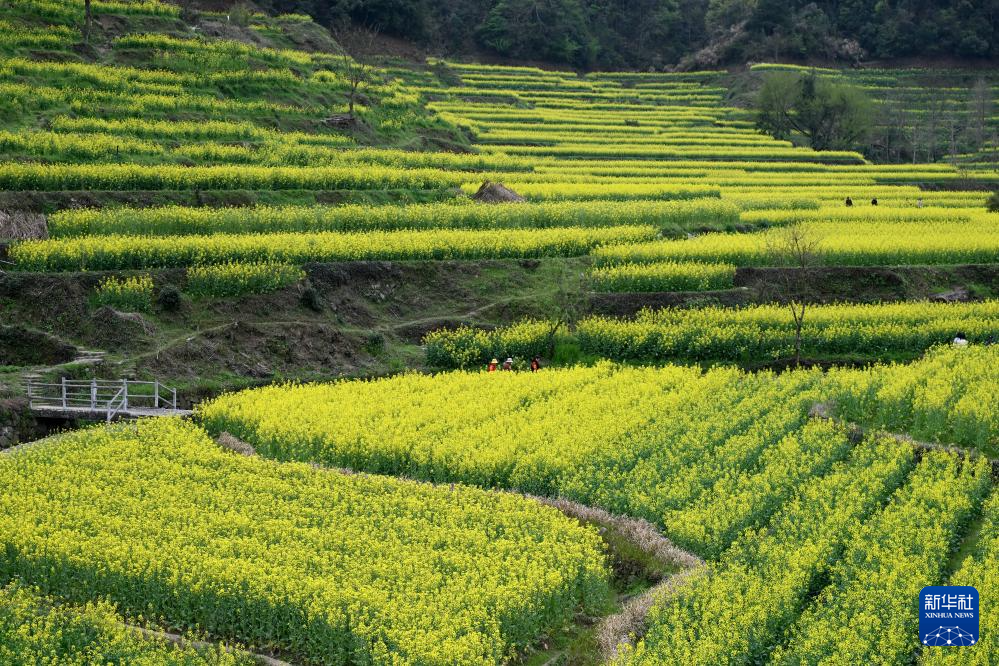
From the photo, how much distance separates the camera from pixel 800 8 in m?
89.8

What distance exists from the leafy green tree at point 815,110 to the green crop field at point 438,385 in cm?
1393

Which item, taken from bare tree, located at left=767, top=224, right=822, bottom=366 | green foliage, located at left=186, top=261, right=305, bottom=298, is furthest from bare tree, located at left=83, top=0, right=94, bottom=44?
bare tree, located at left=767, top=224, right=822, bottom=366

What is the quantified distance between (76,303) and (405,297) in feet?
28.2

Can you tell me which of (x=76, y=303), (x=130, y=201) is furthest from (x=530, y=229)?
(x=76, y=303)

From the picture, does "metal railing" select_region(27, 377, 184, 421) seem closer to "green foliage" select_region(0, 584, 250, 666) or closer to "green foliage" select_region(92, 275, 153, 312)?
"green foliage" select_region(92, 275, 153, 312)

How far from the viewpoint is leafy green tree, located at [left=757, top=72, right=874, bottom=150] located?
66812 millimetres

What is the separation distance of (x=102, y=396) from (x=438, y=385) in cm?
729

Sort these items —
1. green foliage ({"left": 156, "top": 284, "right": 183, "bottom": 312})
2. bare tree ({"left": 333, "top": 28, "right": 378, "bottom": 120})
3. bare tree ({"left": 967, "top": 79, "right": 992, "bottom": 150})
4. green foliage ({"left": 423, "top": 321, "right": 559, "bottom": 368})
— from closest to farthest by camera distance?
1. green foliage ({"left": 156, "top": 284, "right": 183, "bottom": 312})
2. green foliage ({"left": 423, "top": 321, "right": 559, "bottom": 368})
3. bare tree ({"left": 333, "top": 28, "right": 378, "bottom": 120})
4. bare tree ({"left": 967, "top": 79, "right": 992, "bottom": 150})

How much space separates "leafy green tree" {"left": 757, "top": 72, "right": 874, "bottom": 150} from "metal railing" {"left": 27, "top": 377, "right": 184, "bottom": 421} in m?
52.4

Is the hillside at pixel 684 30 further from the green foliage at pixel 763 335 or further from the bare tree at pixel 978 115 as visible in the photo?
the green foliage at pixel 763 335

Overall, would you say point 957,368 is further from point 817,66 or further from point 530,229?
point 817,66

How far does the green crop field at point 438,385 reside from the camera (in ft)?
47.3

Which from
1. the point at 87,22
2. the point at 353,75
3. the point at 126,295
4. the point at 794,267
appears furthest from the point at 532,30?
the point at 126,295

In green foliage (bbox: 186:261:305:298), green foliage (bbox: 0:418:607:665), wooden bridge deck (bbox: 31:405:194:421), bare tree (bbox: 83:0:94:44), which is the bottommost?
wooden bridge deck (bbox: 31:405:194:421)
